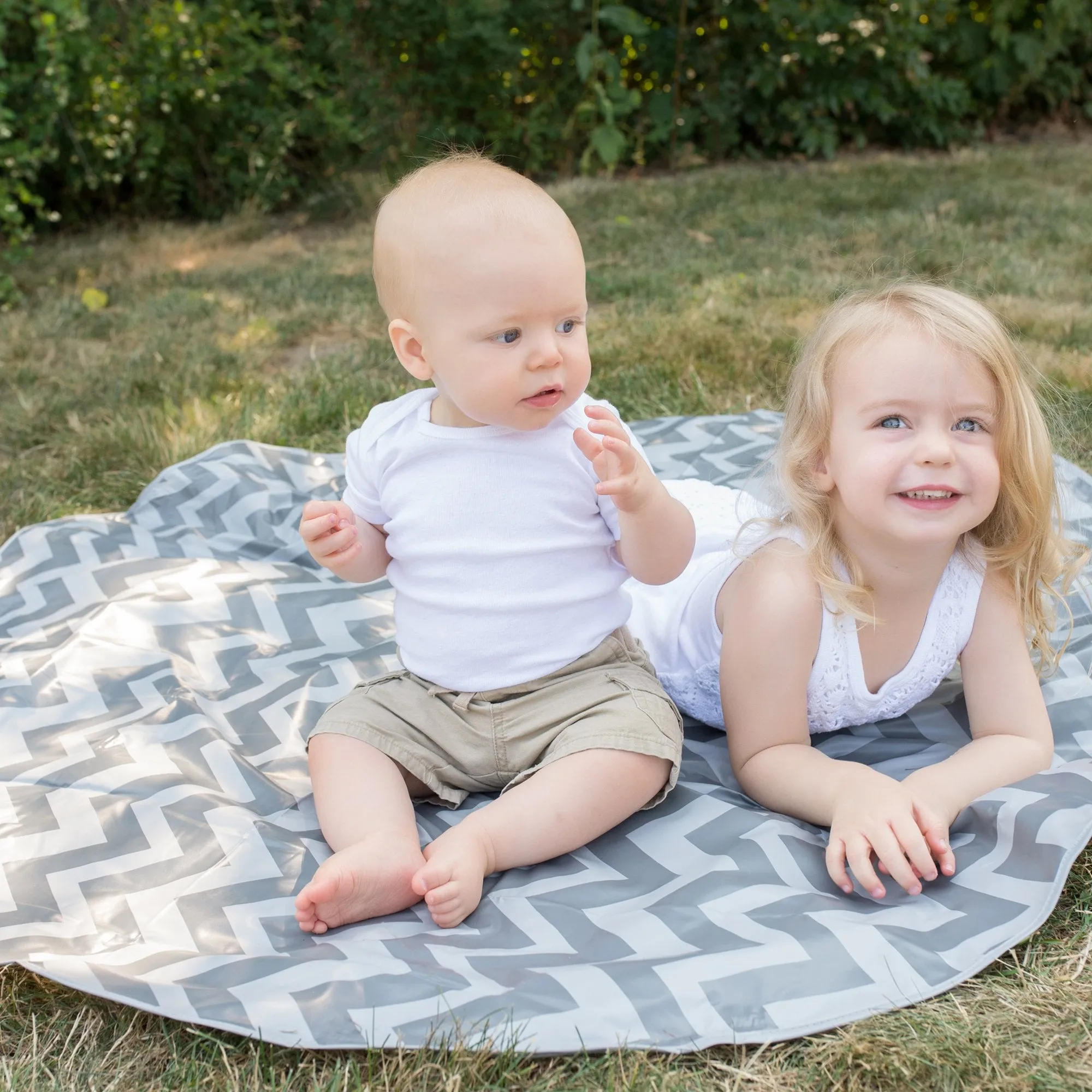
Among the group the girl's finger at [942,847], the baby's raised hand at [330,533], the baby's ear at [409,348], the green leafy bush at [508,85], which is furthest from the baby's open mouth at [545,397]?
the green leafy bush at [508,85]

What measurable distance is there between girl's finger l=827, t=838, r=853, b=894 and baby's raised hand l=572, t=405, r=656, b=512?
0.47m

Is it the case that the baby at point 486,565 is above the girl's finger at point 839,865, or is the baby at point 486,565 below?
above

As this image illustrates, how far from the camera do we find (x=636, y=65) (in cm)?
605

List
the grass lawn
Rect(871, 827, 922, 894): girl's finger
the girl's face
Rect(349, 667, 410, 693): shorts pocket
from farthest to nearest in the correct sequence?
1. Rect(349, 667, 410, 693): shorts pocket
2. the girl's face
3. Rect(871, 827, 922, 894): girl's finger
4. the grass lawn

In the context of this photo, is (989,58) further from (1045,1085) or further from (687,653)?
(1045,1085)

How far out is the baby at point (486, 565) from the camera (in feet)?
4.89

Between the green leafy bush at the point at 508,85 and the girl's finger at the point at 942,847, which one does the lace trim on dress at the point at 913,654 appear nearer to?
the girl's finger at the point at 942,847

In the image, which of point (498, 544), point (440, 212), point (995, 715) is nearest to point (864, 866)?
point (995, 715)

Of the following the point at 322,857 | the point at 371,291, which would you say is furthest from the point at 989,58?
the point at 322,857

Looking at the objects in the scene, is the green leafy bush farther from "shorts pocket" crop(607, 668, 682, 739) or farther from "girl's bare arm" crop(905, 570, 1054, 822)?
"girl's bare arm" crop(905, 570, 1054, 822)

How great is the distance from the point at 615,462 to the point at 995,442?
51cm

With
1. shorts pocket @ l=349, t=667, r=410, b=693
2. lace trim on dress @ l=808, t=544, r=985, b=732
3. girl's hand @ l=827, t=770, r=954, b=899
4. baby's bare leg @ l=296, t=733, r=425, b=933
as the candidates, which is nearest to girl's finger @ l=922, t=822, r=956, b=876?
girl's hand @ l=827, t=770, r=954, b=899

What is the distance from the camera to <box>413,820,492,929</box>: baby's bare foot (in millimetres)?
1433

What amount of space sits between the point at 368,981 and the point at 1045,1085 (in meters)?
0.68
